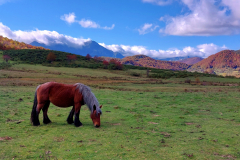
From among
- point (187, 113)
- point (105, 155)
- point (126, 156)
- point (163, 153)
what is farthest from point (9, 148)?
point (187, 113)

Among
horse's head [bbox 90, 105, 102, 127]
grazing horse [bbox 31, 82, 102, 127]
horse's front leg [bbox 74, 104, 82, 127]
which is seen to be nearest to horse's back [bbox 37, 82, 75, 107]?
grazing horse [bbox 31, 82, 102, 127]

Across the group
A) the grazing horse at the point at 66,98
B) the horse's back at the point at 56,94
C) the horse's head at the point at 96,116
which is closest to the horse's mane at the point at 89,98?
the grazing horse at the point at 66,98

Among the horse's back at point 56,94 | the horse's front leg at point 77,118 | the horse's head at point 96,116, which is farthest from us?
the horse's back at point 56,94

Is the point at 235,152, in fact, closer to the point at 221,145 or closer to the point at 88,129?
the point at 221,145

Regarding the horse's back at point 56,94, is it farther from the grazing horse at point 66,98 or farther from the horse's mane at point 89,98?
the horse's mane at point 89,98

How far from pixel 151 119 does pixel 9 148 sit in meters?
7.42

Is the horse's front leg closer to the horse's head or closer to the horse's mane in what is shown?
the horse's mane

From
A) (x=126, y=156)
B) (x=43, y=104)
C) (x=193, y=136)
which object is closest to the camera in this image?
(x=126, y=156)

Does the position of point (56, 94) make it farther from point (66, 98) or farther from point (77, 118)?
point (77, 118)

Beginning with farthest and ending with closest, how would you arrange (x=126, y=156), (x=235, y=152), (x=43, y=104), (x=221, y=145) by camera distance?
(x=43, y=104), (x=221, y=145), (x=235, y=152), (x=126, y=156)

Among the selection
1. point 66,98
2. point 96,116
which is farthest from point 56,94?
point 96,116

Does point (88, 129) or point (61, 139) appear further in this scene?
point (88, 129)

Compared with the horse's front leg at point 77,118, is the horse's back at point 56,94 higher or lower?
higher

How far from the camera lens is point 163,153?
6098 millimetres
